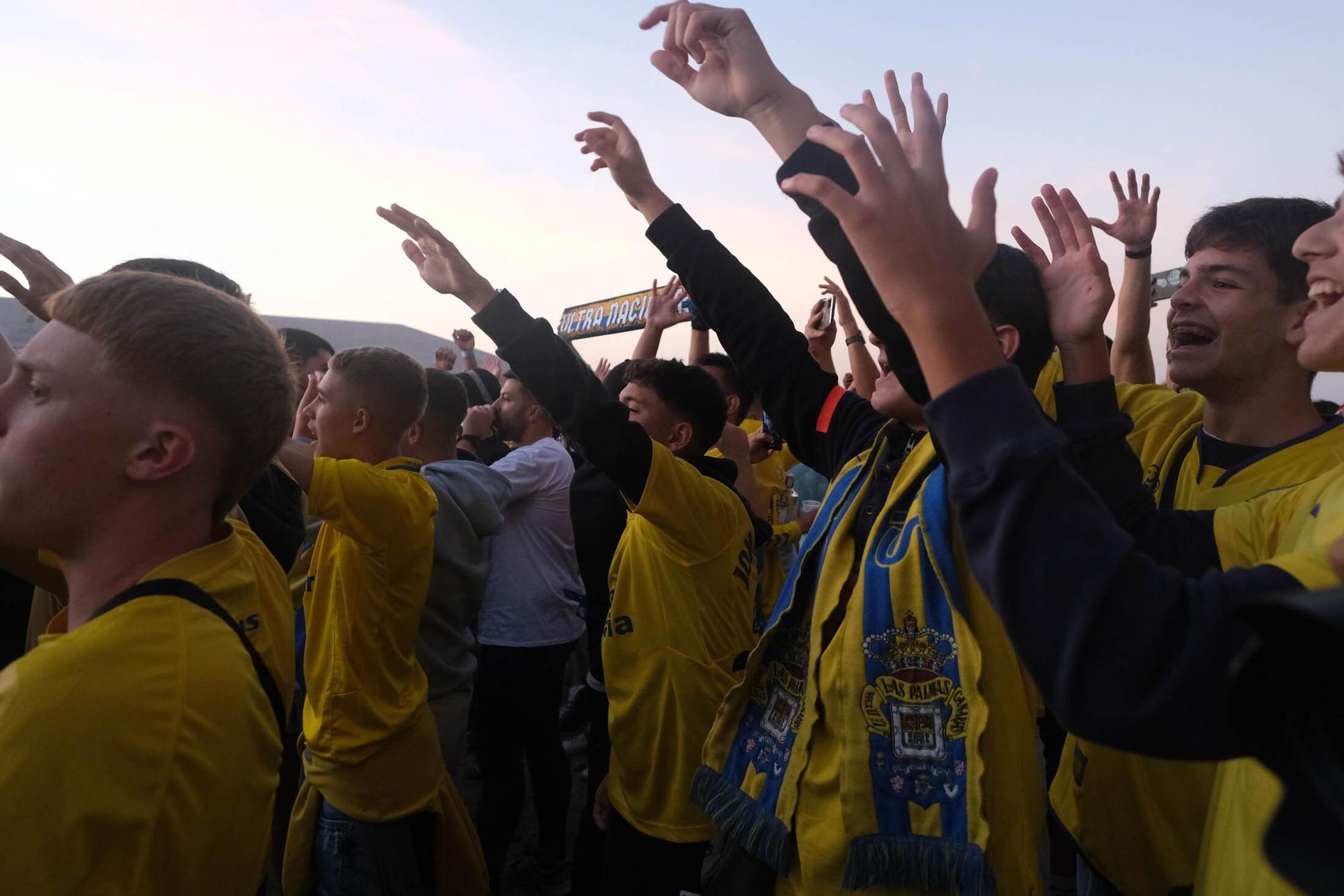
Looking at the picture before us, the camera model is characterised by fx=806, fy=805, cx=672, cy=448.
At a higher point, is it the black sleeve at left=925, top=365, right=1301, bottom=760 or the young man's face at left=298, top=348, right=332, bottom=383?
the young man's face at left=298, top=348, right=332, bottom=383

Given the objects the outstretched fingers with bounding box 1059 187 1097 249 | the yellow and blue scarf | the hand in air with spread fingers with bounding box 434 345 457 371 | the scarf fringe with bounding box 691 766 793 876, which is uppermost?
the hand in air with spread fingers with bounding box 434 345 457 371

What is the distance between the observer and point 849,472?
1.72 metres

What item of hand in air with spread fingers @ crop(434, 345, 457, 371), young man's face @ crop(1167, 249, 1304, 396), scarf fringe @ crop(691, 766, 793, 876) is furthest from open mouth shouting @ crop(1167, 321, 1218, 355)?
hand in air with spread fingers @ crop(434, 345, 457, 371)

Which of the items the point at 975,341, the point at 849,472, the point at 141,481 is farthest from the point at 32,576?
the point at 975,341

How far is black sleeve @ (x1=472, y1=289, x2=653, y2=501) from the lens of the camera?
2.20 m

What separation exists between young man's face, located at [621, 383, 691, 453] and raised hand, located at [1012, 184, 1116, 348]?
1.68 meters

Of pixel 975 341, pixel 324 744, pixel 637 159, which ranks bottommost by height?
pixel 324 744

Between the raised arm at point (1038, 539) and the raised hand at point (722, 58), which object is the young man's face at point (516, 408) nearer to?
the raised hand at point (722, 58)

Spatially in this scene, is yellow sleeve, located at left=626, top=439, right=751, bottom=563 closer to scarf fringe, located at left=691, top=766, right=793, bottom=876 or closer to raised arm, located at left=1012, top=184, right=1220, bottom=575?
scarf fringe, located at left=691, top=766, right=793, bottom=876

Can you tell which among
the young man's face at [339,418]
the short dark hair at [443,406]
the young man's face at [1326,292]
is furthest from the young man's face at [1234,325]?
the short dark hair at [443,406]

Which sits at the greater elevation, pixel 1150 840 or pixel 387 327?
pixel 387 327

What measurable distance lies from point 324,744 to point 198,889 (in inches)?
53.1

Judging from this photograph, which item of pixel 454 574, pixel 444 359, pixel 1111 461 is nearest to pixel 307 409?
pixel 454 574

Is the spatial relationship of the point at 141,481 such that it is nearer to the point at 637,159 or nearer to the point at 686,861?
the point at 637,159
